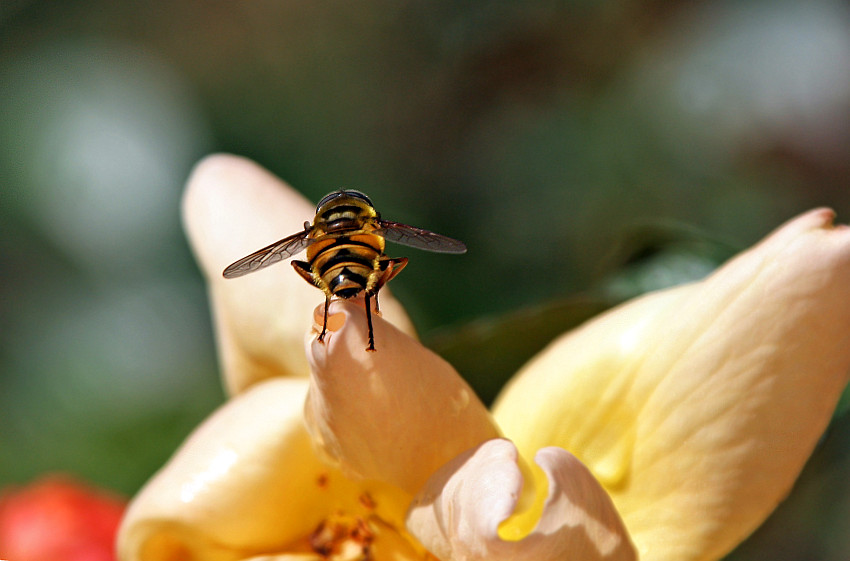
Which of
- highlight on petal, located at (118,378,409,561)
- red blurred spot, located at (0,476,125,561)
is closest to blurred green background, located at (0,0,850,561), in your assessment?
red blurred spot, located at (0,476,125,561)

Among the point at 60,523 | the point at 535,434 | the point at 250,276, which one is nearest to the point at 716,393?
the point at 535,434

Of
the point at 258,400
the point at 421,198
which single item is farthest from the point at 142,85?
the point at 258,400

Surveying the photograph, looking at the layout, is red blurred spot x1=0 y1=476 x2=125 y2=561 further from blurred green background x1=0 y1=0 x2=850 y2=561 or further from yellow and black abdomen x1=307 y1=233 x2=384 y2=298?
yellow and black abdomen x1=307 y1=233 x2=384 y2=298

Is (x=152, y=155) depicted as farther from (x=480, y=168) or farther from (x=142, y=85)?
(x=480, y=168)

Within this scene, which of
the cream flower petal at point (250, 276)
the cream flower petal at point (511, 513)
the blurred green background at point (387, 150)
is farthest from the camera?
the blurred green background at point (387, 150)

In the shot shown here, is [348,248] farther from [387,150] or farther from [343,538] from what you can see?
[387,150]

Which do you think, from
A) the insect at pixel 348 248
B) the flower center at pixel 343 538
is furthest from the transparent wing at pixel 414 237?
the flower center at pixel 343 538

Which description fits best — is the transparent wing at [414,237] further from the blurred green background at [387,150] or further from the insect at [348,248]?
the blurred green background at [387,150]
